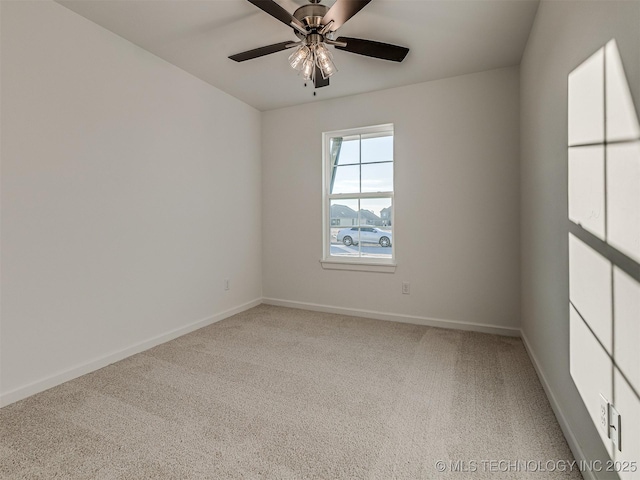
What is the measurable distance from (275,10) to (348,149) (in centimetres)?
215

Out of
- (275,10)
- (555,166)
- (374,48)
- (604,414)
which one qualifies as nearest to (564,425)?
(604,414)

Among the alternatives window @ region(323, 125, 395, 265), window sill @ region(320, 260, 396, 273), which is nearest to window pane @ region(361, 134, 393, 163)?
window @ region(323, 125, 395, 265)

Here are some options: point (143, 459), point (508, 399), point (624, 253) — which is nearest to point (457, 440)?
point (508, 399)

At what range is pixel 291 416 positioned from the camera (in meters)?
1.80

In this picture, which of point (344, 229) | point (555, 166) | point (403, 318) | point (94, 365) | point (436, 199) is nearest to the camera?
point (555, 166)

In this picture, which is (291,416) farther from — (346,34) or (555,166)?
(346,34)

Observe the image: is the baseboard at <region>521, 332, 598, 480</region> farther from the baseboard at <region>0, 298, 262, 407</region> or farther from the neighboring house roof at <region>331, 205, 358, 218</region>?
the baseboard at <region>0, 298, 262, 407</region>

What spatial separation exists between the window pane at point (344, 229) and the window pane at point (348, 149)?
0.49m

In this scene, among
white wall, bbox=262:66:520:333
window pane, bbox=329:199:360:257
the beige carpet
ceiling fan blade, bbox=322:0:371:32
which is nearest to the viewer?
the beige carpet

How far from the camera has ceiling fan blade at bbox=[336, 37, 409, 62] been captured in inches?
85.4

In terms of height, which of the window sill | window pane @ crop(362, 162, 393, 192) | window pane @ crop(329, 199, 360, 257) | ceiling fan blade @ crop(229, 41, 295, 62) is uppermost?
ceiling fan blade @ crop(229, 41, 295, 62)

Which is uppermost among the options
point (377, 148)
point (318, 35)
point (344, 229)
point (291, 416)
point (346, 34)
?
point (346, 34)

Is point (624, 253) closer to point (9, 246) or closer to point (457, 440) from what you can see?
point (457, 440)

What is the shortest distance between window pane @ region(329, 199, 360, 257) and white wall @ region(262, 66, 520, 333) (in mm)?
189
